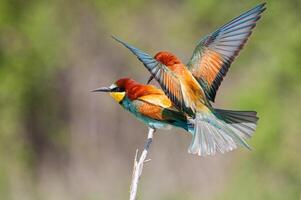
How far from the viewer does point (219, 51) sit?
3.29m

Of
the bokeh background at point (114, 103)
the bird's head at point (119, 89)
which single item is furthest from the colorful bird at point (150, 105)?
the bokeh background at point (114, 103)

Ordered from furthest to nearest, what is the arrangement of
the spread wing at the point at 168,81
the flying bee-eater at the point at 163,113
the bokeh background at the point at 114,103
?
the bokeh background at the point at 114,103 < the flying bee-eater at the point at 163,113 < the spread wing at the point at 168,81

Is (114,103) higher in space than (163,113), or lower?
lower

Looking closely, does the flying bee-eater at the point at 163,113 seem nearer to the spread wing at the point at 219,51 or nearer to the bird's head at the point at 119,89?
the bird's head at the point at 119,89

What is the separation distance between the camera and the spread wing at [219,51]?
10.5 feet

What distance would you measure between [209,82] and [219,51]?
0.13m

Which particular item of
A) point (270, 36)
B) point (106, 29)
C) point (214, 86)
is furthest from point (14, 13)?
point (214, 86)

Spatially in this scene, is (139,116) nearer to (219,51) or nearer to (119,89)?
(119,89)

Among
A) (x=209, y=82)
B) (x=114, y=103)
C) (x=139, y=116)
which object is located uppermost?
(x=209, y=82)

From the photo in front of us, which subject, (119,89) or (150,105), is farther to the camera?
(119,89)

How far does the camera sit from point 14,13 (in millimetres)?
8430

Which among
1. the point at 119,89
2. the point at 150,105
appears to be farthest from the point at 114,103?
the point at 150,105

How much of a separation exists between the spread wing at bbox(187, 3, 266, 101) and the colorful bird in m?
0.13

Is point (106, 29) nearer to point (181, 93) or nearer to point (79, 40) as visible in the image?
point (79, 40)
